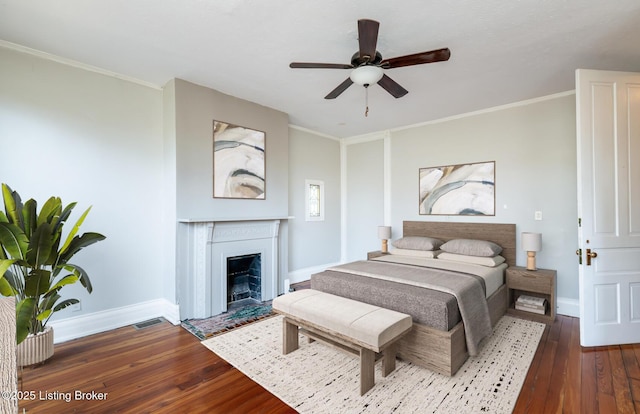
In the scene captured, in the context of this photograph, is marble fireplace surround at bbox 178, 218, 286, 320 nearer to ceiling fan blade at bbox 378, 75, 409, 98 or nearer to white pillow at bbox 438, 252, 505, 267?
ceiling fan blade at bbox 378, 75, 409, 98

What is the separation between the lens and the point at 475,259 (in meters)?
3.72

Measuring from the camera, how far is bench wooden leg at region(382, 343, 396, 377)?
7.61 ft

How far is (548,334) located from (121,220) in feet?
15.7

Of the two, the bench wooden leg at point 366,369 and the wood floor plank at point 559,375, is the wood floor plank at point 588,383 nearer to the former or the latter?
the wood floor plank at point 559,375

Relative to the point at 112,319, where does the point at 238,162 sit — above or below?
above

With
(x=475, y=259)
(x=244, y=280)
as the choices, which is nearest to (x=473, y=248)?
(x=475, y=259)

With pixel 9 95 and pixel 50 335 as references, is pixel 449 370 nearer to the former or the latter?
pixel 50 335

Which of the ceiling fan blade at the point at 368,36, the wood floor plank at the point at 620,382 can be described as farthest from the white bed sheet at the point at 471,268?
the ceiling fan blade at the point at 368,36

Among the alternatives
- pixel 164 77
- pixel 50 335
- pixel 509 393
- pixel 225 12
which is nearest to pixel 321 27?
pixel 225 12

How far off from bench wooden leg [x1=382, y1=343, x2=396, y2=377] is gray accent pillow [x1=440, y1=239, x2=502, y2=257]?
2.03 metres

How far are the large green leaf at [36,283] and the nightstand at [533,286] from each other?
465cm

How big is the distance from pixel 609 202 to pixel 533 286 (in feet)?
4.06

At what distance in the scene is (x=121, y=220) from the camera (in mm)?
3250

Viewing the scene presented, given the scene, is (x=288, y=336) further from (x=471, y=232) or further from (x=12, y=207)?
(x=471, y=232)
